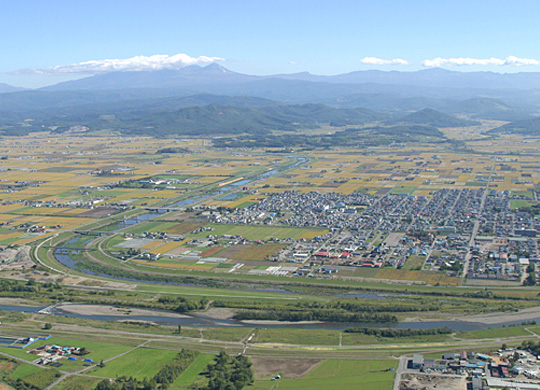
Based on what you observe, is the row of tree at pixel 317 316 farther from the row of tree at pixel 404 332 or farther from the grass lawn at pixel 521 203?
the grass lawn at pixel 521 203

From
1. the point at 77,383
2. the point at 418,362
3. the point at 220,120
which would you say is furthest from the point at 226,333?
the point at 220,120

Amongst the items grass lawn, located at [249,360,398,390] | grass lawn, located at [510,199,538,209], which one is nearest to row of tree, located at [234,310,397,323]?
grass lawn, located at [249,360,398,390]

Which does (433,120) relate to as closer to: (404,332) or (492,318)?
(492,318)

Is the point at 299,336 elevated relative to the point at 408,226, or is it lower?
lower

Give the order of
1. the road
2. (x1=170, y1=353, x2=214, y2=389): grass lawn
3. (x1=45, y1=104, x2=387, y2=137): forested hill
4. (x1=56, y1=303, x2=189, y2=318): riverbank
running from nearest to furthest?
1. (x1=170, y1=353, x2=214, y2=389): grass lawn
2. (x1=56, y1=303, x2=189, y2=318): riverbank
3. the road
4. (x1=45, y1=104, x2=387, y2=137): forested hill

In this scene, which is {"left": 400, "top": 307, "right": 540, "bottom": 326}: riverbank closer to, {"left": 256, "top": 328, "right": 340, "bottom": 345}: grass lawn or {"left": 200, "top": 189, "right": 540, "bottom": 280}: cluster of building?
{"left": 256, "top": 328, "right": 340, "bottom": 345}: grass lawn

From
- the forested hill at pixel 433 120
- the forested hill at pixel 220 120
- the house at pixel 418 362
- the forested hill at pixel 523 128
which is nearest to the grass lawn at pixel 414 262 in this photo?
the house at pixel 418 362
